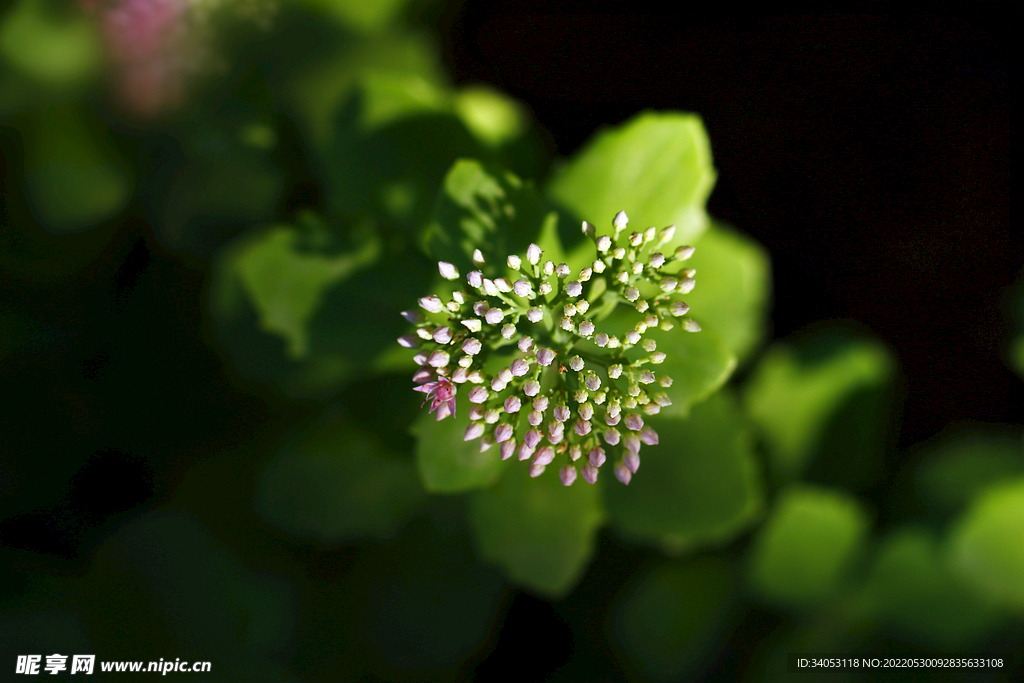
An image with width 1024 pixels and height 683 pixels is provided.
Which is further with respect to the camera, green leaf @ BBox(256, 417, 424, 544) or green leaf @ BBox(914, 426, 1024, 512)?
green leaf @ BBox(914, 426, 1024, 512)

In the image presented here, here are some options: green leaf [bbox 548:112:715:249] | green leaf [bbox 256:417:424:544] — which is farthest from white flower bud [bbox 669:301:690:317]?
green leaf [bbox 256:417:424:544]

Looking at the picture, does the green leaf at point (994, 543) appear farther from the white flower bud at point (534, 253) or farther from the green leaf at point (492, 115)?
the green leaf at point (492, 115)

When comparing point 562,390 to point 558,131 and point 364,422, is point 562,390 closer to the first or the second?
point 364,422

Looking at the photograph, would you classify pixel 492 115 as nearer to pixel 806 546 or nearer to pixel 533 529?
pixel 533 529

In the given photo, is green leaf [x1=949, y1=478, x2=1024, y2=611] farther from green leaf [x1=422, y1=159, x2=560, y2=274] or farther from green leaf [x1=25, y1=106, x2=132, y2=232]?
green leaf [x1=25, y1=106, x2=132, y2=232]

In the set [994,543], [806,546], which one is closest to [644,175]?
[806,546]
